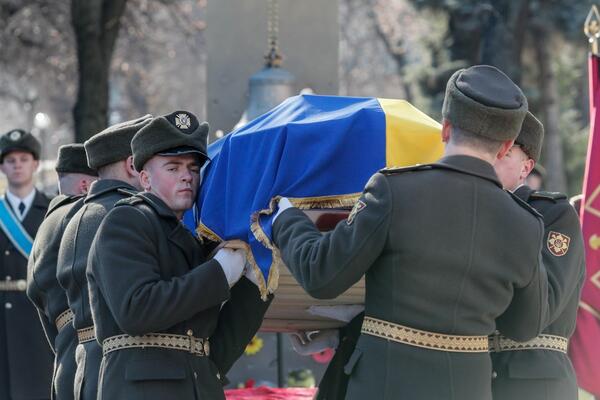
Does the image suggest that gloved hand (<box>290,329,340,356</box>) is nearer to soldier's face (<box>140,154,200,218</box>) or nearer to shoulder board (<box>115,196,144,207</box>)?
soldier's face (<box>140,154,200,218</box>)

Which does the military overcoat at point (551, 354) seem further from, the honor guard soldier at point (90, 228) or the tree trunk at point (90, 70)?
the tree trunk at point (90, 70)

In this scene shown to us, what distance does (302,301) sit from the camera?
479cm

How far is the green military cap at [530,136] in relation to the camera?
435 centimetres

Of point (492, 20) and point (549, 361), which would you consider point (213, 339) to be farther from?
point (492, 20)

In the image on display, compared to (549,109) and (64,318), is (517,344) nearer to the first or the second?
(64,318)

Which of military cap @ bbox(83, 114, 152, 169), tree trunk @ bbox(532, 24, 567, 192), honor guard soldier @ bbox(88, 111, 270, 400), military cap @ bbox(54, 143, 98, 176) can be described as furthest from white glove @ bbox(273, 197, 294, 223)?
tree trunk @ bbox(532, 24, 567, 192)

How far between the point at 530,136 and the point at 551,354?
2.66 ft

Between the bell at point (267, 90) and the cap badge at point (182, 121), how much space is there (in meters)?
3.56

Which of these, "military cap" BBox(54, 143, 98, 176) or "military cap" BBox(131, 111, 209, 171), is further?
"military cap" BBox(54, 143, 98, 176)

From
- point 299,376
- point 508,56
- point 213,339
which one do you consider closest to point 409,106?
point 213,339

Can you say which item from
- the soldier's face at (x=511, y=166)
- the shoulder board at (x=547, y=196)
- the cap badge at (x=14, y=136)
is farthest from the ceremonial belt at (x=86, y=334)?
the cap badge at (x=14, y=136)

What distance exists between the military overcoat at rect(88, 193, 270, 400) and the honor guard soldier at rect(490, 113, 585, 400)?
1060 millimetres

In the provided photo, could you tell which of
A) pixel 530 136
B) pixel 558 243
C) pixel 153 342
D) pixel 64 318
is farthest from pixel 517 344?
pixel 64 318

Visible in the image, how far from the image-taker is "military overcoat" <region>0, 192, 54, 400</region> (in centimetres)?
712
